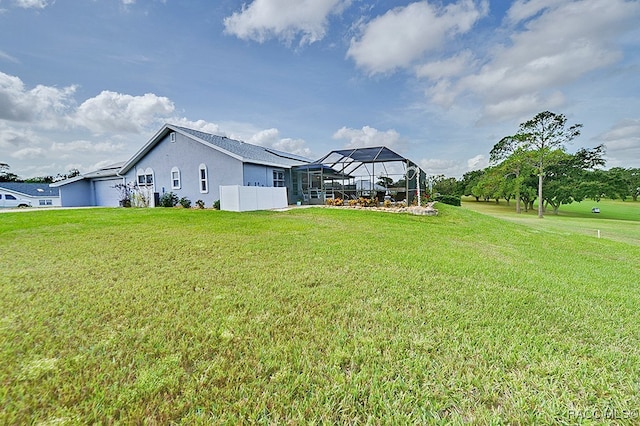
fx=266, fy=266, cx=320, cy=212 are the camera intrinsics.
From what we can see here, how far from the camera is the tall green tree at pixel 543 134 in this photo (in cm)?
2842

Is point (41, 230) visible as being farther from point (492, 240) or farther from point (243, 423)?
point (492, 240)

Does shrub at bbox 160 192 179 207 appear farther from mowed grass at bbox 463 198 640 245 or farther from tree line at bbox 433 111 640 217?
tree line at bbox 433 111 640 217

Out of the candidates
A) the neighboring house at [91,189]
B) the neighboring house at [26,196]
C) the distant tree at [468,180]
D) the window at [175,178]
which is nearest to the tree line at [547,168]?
the distant tree at [468,180]

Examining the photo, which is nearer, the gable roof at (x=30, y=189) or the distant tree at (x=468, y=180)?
the gable roof at (x=30, y=189)

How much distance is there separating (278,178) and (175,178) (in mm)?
6811

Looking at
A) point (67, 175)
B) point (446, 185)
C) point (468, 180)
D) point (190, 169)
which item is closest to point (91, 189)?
point (190, 169)

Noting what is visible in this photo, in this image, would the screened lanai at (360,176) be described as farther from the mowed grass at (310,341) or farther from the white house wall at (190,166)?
the mowed grass at (310,341)

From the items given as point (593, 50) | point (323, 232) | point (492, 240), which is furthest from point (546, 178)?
point (323, 232)

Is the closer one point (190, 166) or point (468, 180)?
point (190, 166)

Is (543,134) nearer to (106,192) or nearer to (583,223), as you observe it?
(583,223)

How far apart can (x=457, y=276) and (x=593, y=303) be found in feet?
5.48

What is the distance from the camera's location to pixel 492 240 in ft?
28.9

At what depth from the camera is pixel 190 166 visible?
1700cm

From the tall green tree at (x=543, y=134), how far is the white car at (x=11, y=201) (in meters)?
57.8
